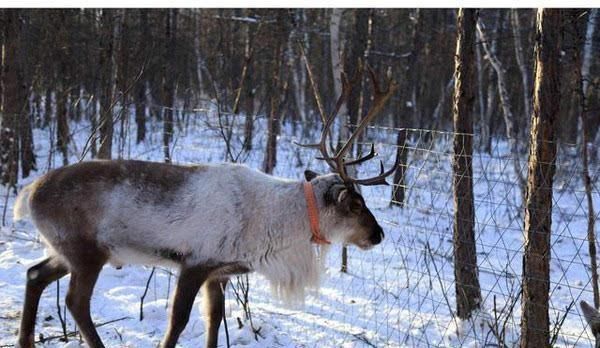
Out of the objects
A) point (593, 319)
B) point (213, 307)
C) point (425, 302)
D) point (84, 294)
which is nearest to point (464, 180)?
point (425, 302)

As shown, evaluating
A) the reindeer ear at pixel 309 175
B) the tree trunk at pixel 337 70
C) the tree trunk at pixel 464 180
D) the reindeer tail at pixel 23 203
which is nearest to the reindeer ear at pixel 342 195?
the reindeer ear at pixel 309 175

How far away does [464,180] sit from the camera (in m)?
4.75

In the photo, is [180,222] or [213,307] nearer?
[180,222]

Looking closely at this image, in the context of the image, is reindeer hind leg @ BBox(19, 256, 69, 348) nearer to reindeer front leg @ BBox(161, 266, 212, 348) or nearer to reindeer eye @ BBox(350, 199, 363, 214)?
reindeer front leg @ BBox(161, 266, 212, 348)

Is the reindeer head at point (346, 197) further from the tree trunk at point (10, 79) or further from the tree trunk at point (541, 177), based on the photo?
the tree trunk at point (10, 79)

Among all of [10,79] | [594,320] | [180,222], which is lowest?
[594,320]

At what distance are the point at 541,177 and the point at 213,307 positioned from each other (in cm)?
210

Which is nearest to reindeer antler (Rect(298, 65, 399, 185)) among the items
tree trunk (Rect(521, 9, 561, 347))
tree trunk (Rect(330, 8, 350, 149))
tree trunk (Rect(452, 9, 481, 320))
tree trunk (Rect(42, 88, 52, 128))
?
tree trunk (Rect(521, 9, 561, 347))

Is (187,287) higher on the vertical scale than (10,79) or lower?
lower

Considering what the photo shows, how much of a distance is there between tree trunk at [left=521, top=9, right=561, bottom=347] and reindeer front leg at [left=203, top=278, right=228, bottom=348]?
1.82m

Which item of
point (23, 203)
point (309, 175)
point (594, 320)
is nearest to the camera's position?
point (594, 320)

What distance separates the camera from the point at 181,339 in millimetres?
4320

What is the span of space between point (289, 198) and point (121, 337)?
152 cm

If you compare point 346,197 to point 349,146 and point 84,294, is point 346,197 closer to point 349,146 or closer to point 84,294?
point 349,146
